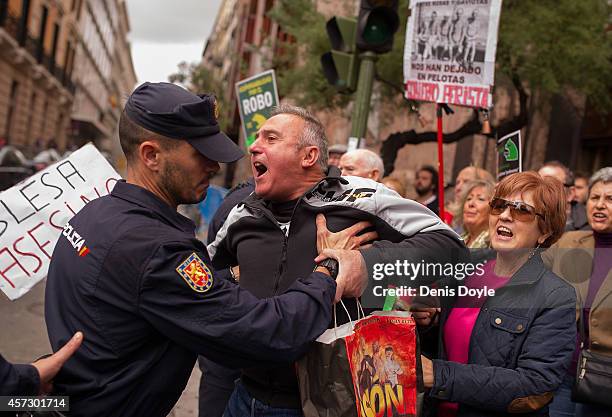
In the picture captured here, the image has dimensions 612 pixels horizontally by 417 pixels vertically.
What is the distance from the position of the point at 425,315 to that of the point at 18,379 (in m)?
1.43

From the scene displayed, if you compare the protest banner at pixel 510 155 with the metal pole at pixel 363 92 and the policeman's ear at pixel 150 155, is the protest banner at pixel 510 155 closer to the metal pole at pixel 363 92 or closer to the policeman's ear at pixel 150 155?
the metal pole at pixel 363 92

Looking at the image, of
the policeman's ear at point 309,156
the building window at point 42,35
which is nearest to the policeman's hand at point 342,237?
the policeman's ear at point 309,156

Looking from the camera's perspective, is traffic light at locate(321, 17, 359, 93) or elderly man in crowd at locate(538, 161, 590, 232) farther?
traffic light at locate(321, 17, 359, 93)

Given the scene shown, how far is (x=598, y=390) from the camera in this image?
2.91 metres

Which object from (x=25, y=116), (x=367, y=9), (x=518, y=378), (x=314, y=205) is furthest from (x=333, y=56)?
(x=25, y=116)

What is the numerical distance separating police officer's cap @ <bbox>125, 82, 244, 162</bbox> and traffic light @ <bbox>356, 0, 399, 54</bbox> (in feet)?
12.2

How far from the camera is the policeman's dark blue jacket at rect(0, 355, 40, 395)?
5.74ft

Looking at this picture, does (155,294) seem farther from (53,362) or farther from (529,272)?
(529,272)

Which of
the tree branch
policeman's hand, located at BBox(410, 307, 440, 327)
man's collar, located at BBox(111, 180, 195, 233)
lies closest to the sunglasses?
policeman's hand, located at BBox(410, 307, 440, 327)

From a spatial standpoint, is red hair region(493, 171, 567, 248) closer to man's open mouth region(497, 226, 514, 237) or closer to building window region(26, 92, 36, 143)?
man's open mouth region(497, 226, 514, 237)

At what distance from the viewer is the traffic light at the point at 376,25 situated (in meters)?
5.54

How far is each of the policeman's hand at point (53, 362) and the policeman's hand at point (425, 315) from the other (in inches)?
47.1

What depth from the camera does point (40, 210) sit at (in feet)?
10.8

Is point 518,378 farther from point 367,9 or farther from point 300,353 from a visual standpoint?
point 367,9
